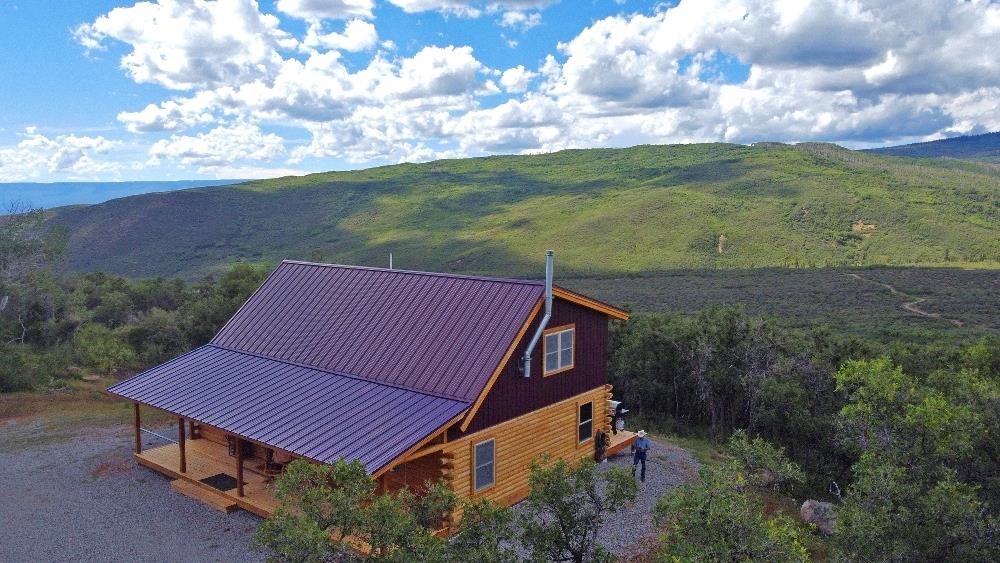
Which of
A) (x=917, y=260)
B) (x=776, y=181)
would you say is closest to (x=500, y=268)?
(x=917, y=260)

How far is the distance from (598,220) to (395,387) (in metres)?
88.0

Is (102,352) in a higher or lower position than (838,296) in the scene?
higher

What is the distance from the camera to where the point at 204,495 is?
1402cm

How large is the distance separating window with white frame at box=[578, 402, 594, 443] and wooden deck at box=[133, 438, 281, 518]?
22.6 ft

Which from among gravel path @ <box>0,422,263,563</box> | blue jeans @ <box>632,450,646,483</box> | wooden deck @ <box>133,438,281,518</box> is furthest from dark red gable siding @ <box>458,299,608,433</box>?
gravel path @ <box>0,422,263,563</box>

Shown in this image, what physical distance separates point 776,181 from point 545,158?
8867cm

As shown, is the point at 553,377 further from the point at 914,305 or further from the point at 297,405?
the point at 914,305

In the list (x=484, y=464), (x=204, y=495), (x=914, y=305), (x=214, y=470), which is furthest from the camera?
(x=914, y=305)

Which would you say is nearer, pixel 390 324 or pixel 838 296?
pixel 390 324

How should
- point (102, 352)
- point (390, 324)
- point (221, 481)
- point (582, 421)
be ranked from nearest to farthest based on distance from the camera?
1. point (221, 481)
2. point (390, 324)
3. point (582, 421)
4. point (102, 352)

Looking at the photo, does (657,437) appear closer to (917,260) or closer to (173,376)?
(173,376)

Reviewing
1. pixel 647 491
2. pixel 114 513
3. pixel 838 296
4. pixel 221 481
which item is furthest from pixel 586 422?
pixel 838 296

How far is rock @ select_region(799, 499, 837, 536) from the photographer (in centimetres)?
1433

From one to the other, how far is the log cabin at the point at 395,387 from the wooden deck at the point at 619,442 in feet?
0.19
